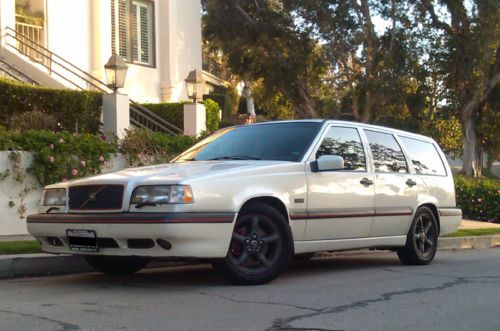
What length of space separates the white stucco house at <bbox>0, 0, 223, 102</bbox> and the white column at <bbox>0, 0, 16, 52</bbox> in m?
0.03

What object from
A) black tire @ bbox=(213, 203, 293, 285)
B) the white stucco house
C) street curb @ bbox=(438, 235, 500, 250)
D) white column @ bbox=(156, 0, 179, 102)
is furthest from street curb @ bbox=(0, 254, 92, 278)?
white column @ bbox=(156, 0, 179, 102)

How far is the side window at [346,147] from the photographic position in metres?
7.56

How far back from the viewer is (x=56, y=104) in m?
14.5

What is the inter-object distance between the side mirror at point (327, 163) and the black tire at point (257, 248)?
2.38ft

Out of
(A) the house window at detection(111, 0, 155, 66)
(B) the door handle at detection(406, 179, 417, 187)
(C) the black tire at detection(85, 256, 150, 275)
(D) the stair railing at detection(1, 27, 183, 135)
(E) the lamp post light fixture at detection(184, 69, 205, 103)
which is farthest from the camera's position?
(A) the house window at detection(111, 0, 155, 66)

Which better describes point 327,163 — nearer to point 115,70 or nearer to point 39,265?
point 39,265

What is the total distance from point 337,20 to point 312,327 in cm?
1648

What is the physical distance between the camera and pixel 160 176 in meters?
6.24

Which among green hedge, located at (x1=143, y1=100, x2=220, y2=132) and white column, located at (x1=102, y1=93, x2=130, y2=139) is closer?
white column, located at (x1=102, y1=93, x2=130, y2=139)

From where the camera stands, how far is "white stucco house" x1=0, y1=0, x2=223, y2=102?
17.4m

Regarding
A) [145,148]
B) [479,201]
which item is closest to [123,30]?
[145,148]

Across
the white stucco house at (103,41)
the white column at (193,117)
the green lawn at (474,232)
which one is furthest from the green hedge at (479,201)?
the white stucco house at (103,41)

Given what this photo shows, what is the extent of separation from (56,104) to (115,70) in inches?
74.6

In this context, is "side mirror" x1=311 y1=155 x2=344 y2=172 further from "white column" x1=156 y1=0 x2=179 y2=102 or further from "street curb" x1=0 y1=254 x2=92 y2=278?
"white column" x1=156 y1=0 x2=179 y2=102
